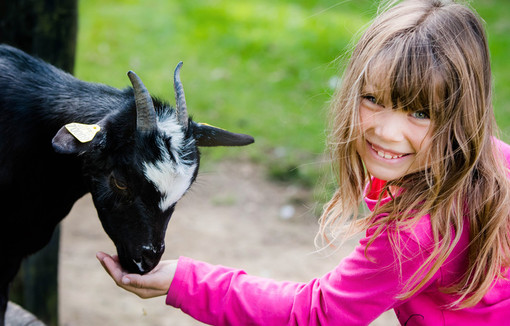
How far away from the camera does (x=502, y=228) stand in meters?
2.22

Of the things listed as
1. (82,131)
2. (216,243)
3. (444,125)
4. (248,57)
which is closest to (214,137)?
(82,131)

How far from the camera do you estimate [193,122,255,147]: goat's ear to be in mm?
2646

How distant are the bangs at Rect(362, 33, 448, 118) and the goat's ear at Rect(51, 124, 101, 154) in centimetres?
107

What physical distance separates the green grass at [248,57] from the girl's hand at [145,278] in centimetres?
395

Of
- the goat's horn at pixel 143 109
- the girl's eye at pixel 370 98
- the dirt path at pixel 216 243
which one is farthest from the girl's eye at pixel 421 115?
the dirt path at pixel 216 243

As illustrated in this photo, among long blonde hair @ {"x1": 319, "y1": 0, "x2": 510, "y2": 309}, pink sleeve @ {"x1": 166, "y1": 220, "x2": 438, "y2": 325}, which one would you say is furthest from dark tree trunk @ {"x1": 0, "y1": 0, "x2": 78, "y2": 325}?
long blonde hair @ {"x1": 319, "y1": 0, "x2": 510, "y2": 309}

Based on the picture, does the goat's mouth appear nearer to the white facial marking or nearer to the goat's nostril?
the goat's nostril

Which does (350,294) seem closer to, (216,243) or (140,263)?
(140,263)

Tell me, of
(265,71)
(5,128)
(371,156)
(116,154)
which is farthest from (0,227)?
(265,71)

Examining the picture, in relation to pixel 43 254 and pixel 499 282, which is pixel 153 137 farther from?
pixel 43 254

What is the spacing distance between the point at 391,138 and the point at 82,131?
1129 mm

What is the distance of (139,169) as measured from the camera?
2.40m

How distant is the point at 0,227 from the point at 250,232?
10.5 ft

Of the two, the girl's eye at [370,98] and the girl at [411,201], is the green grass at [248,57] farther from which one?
the girl's eye at [370,98]
